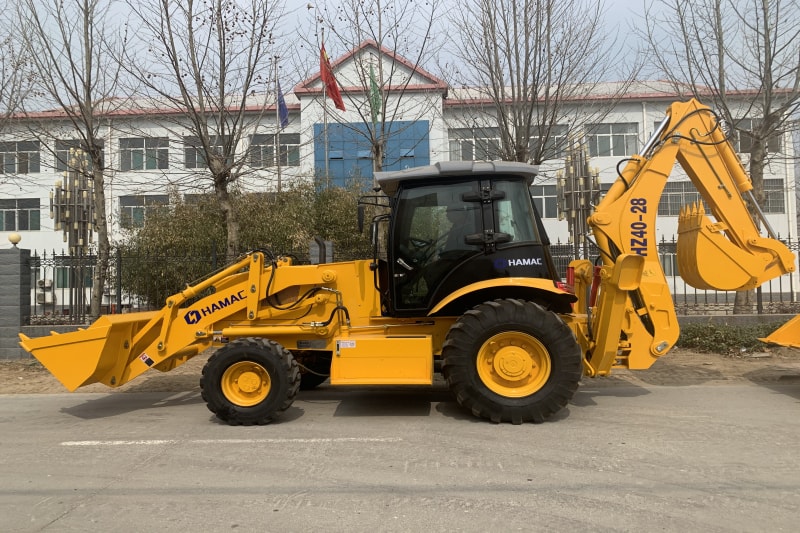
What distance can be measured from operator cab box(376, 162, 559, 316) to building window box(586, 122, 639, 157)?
22.8 metres

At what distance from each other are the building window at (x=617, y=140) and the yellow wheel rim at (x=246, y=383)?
24536mm

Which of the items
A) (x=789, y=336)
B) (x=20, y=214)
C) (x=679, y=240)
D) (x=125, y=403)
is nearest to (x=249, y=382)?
(x=125, y=403)

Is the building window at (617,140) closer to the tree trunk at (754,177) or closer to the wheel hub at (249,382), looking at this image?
the tree trunk at (754,177)

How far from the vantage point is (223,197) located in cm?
1120

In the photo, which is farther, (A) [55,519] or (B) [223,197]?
(B) [223,197]

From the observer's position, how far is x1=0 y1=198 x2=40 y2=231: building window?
30.4 m

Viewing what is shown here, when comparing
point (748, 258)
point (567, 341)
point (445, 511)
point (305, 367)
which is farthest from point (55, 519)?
point (748, 258)

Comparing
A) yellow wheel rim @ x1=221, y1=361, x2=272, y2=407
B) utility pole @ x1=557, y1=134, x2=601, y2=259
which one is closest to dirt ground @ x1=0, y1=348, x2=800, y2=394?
yellow wheel rim @ x1=221, y1=361, x2=272, y2=407

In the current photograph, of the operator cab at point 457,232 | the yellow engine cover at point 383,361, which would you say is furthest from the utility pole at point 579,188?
the yellow engine cover at point 383,361

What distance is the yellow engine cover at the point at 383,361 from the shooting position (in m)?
5.75

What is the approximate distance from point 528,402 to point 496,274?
135 centimetres

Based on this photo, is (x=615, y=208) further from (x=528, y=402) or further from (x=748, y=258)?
(x=528, y=402)

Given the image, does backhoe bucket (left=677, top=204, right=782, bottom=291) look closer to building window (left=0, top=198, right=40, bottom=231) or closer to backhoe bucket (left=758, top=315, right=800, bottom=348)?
backhoe bucket (left=758, top=315, right=800, bottom=348)

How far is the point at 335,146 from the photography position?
22.5m
